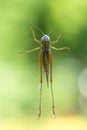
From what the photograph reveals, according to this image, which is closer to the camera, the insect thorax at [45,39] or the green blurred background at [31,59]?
the insect thorax at [45,39]

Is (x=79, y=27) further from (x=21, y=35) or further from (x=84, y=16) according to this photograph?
(x=21, y=35)

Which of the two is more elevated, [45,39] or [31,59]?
[31,59]

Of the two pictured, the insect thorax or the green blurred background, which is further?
the green blurred background

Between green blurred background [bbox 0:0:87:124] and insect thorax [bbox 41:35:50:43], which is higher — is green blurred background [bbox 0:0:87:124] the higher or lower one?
the higher one

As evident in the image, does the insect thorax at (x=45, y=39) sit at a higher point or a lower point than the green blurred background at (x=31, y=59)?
lower

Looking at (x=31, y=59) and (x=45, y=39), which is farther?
(x=31, y=59)

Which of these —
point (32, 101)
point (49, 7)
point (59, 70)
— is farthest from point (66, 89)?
point (49, 7)

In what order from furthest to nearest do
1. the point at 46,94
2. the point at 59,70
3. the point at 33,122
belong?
the point at 59,70 → the point at 46,94 → the point at 33,122

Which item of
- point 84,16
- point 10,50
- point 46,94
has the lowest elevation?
point 46,94
